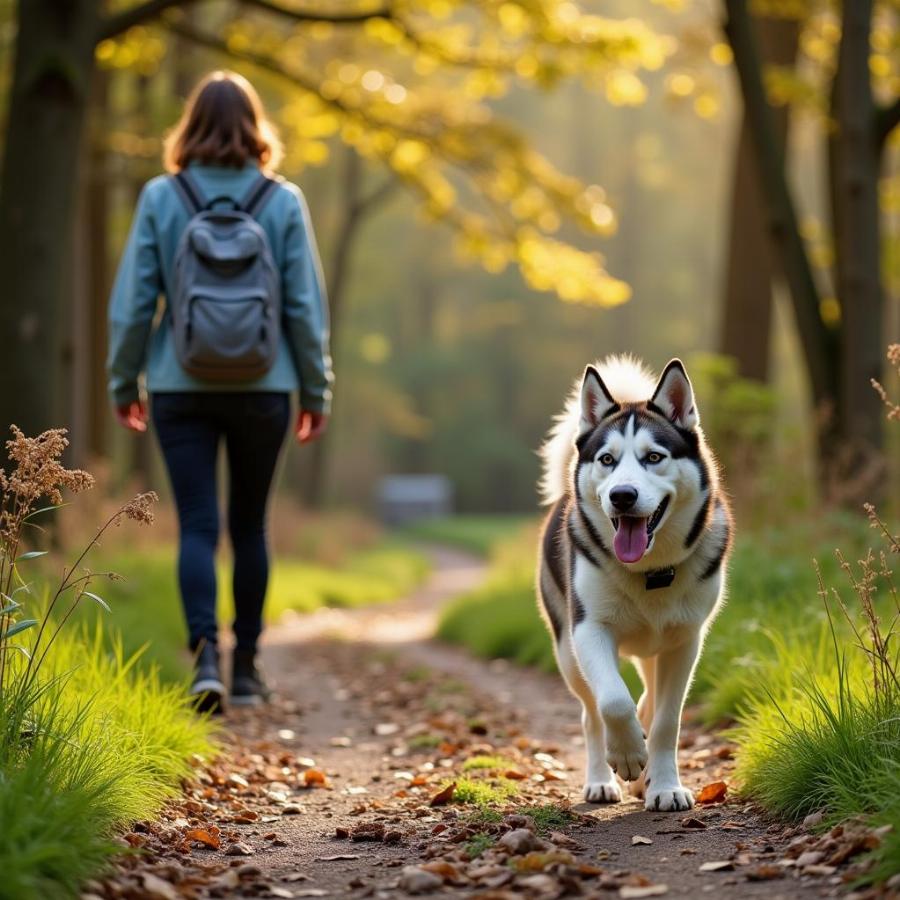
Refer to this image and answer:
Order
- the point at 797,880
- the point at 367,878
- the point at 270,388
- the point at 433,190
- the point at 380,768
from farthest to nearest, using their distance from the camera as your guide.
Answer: the point at 433,190, the point at 270,388, the point at 380,768, the point at 367,878, the point at 797,880

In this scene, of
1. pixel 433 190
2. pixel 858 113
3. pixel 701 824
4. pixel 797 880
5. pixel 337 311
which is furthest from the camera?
pixel 337 311

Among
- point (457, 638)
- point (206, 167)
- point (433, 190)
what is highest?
point (433, 190)

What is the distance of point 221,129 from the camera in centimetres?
594

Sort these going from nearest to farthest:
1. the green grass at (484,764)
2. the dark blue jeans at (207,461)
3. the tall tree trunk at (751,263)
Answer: the green grass at (484,764), the dark blue jeans at (207,461), the tall tree trunk at (751,263)

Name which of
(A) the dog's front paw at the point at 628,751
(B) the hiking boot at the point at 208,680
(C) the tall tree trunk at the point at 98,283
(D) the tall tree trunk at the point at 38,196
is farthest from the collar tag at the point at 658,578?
(C) the tall tree trunk at the point at 98,283

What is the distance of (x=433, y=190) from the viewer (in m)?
12.3

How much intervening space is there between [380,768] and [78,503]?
5.55 metres

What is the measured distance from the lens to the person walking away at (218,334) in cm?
566

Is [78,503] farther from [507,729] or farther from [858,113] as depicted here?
[858,113]

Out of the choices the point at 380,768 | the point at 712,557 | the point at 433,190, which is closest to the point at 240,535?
the point at 380,768

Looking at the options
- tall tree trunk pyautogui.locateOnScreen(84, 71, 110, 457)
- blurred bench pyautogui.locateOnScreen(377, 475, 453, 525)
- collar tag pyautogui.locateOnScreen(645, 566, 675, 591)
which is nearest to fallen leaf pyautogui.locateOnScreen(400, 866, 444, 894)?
collar tag pyautogui.locateOnScreen(645, 566, 675, 591)

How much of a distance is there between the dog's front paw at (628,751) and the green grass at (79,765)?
4.49 feet

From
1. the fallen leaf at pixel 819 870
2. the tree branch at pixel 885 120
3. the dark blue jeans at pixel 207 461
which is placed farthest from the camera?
the tree branch at pixel 885 120

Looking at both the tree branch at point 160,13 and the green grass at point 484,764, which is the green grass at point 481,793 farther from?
the tree branch at point 160,13
